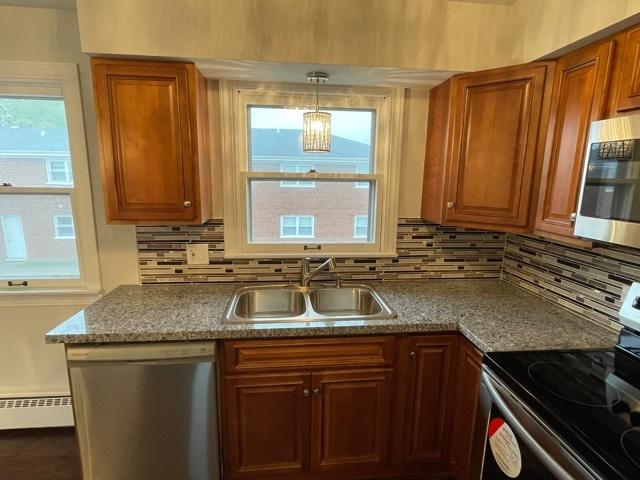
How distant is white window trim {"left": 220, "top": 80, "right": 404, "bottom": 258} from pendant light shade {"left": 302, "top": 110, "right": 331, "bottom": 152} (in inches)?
13.1

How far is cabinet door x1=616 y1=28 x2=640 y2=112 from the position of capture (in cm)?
114

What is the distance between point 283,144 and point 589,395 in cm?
181

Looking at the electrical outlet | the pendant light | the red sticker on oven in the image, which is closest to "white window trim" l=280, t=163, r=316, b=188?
the pendant light

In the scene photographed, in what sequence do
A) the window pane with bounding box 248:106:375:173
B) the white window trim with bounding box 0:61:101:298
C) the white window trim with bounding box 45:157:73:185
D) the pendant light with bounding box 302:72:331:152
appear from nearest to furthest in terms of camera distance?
the pendant light with bounding box 302:72:331:152
the white window trim with bounding box 0:61:101:298
the white window trim with bounding box 45:157:73:185
the window pane with bounding box 248:106:375:173

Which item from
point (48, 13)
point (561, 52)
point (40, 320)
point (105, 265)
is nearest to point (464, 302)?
point (561, 52)

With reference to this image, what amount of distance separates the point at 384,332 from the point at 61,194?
6.40 ft

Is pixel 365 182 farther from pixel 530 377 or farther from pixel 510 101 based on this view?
pixel 530 377

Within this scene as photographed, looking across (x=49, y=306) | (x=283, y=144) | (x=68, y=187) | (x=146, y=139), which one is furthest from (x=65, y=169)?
(x=283, y=144)

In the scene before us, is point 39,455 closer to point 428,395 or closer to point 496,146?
point 428,395

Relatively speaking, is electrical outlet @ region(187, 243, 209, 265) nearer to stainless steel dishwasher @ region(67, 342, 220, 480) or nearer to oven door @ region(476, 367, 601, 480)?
stainless steel dishwasher @ region(67, 342, 220, 480)

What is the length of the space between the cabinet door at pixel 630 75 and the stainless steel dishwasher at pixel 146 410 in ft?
6.10

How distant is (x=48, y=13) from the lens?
172cm

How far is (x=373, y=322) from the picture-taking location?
153 cm

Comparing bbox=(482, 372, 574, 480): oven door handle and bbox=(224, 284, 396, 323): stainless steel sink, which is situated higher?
bbox=(224, 284, 396, 323): stainless steel sink
